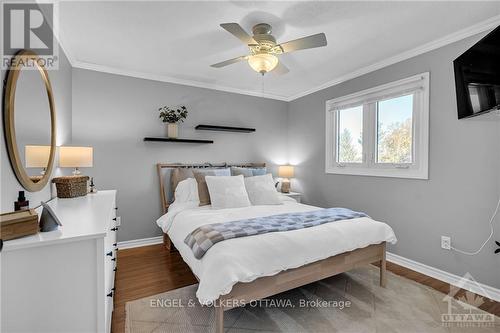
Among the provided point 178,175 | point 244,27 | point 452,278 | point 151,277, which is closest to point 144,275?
point 151,277

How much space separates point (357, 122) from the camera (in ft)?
11.9

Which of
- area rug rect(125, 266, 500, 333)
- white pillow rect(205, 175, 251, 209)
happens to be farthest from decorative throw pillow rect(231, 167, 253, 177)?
area rug rect(125, 266, 500, 333)

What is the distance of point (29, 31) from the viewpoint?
1.69m

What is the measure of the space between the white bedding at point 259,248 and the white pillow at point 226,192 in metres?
0.32

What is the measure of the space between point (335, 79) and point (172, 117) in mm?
2580

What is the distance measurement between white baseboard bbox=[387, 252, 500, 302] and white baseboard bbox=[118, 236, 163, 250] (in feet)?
10.7

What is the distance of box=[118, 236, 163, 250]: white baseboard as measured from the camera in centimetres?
347

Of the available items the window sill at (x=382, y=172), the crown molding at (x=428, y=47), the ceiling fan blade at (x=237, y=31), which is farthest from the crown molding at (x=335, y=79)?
the ceiling fan blade at (x=237, y=31)

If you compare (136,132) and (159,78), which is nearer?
(136,132)

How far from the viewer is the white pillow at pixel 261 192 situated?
3.33 metres

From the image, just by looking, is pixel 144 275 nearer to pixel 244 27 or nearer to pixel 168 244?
pixel 168 244

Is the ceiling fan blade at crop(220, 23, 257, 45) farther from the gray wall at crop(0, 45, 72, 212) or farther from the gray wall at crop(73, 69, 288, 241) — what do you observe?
the gray wall at crop(73, 69, 288, 241)

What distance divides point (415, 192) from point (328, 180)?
1.33 metres

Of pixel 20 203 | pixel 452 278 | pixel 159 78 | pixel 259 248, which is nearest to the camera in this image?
pixel 20 203
